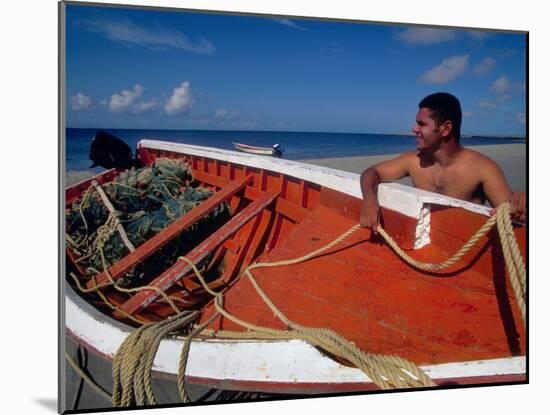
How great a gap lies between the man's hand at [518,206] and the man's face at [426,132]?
1.60ft

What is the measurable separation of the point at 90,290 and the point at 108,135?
749mm

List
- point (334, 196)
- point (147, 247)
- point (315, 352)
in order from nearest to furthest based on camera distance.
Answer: point (315, 352)
point (147, 247)
point (334, 196)

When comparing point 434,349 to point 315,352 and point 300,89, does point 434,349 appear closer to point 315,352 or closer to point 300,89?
point 315,352

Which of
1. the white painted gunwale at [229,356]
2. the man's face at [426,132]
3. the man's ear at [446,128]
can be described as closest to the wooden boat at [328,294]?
the white painted gunwale at [229,356]

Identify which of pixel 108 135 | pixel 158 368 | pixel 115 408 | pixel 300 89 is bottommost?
pixel 115 408

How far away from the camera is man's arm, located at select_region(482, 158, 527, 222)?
3186 mm

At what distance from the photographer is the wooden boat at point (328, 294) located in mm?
2842

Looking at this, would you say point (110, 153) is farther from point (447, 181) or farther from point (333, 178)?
point (447, 181)

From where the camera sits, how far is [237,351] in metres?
2.83

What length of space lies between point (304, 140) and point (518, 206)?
1184 millimetres

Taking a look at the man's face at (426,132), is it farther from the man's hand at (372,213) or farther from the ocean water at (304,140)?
A: the man's hand at (372,213)

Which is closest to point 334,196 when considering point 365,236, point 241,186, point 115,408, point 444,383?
point 365,236

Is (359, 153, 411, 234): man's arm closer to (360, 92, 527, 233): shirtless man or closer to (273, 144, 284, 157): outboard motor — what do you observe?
(360, 92, 527, 233): shirtless man

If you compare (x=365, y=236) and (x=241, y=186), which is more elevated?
(x=241, y=186)
